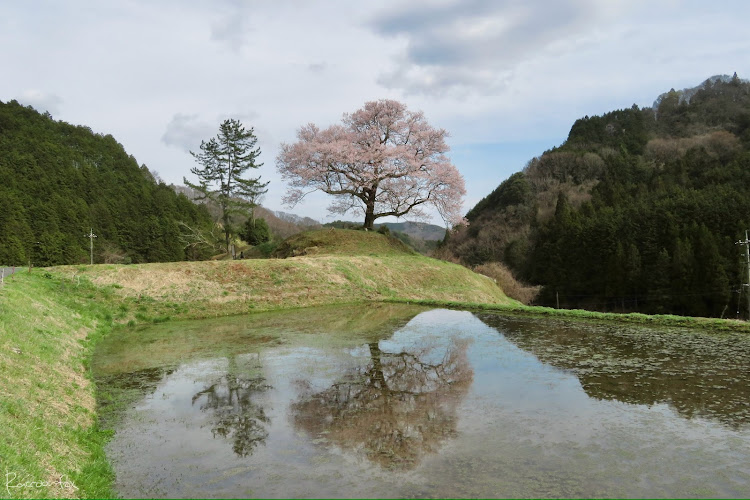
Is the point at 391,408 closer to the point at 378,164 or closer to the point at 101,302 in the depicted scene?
the point at 101,302

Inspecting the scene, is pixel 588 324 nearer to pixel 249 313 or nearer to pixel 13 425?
pixel 249 313

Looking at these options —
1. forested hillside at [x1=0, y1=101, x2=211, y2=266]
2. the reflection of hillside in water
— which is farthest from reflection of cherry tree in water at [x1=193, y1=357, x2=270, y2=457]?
forested hillside at [x1=0, y1=101, x2=211, y2=266]

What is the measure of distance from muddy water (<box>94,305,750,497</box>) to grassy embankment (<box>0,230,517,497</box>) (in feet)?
2.08

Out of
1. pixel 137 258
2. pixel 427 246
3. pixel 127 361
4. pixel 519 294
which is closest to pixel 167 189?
pixel 137 258

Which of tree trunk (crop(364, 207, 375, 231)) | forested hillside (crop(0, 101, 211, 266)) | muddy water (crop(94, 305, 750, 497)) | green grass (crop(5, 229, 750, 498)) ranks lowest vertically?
muddy water (crop(94, 305, 750, 497))

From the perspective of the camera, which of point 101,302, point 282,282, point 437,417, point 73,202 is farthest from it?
point 73,202

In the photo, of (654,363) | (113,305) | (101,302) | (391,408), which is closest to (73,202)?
(101,302)

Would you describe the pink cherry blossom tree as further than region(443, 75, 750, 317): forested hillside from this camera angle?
No

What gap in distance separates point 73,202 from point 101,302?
56.3 meters

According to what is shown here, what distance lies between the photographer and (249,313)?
20.4 m

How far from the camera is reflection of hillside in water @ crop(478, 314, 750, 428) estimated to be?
759 centimetres

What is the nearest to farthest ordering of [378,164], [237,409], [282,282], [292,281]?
1. [237,409]
2. [282,282]
3. [292,281]
4. [378,164]

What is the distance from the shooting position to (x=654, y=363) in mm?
10023

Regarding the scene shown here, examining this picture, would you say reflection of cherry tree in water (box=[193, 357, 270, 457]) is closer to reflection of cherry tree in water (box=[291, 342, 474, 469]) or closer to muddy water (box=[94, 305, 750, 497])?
muddy water (box=[94, 305, 750, 497])
